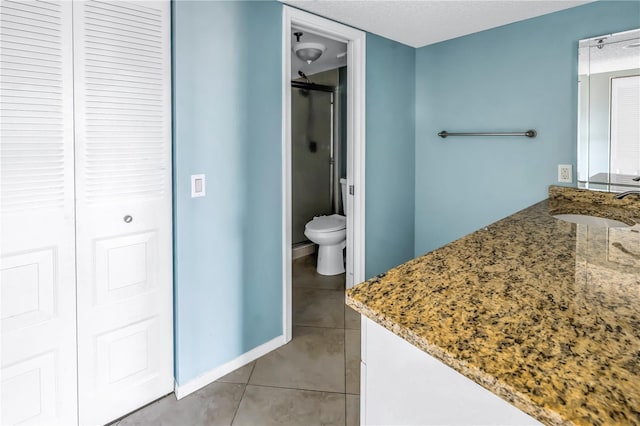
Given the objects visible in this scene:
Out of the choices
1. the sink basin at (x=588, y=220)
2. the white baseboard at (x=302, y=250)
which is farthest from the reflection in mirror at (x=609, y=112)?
the white baseboard at (x=302, y=250)

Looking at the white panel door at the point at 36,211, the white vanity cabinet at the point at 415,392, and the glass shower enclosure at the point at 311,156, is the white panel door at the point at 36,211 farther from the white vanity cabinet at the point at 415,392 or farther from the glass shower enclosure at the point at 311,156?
the glass shower enclosure at the point at 311,156

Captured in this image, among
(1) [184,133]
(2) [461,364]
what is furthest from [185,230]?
(2) [461,364]

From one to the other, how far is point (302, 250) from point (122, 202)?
9.03 ft

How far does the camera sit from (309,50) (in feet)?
10.1

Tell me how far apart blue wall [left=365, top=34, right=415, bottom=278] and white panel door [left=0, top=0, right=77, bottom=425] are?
189cm

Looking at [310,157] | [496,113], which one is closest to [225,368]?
[496,113]

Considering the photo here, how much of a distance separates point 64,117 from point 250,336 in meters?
1.40

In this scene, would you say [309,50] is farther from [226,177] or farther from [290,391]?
[290,391]

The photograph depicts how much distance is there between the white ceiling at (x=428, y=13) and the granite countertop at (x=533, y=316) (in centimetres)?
158

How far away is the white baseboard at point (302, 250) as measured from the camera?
13.6 ft

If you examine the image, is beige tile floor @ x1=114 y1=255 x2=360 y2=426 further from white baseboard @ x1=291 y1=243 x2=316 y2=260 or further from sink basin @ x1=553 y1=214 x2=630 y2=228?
white baseboard @ x1=291 y1=243 x2=316 y2=260

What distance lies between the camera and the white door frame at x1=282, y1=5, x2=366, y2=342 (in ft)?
7.10

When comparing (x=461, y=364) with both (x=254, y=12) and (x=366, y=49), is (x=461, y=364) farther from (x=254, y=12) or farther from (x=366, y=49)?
(x=366, y=49)

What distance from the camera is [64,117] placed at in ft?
4.74
